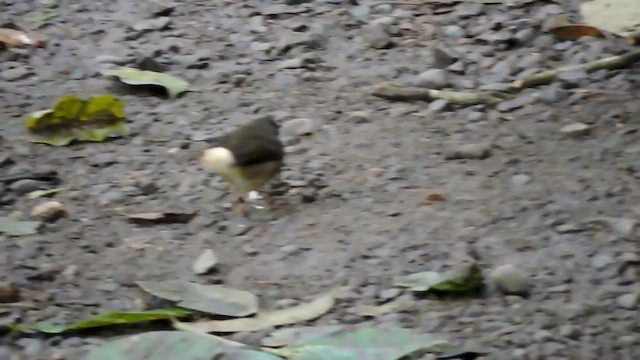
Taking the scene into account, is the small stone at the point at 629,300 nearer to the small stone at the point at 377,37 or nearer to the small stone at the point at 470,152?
the small stone at the point at 470,152

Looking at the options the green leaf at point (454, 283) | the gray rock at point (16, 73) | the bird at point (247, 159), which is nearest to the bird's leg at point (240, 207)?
the bird at point (247, 159)

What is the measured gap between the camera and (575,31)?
13.9 feet

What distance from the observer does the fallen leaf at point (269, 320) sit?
103 inches

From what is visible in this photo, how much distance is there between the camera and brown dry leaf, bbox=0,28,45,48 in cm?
445

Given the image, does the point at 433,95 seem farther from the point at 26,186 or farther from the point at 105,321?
the point at 105,321

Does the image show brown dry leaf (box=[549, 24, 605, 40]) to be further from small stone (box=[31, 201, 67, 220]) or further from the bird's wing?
small stone (box=[31, 201, 67, 220])

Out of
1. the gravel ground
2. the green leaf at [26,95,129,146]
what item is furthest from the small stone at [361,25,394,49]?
the green leaf at [26,95,129,146]

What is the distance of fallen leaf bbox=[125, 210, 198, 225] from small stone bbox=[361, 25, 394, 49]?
1405mm

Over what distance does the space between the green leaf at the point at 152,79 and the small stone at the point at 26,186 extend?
0.77 m

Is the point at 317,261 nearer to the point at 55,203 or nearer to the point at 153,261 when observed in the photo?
the point at 153,261

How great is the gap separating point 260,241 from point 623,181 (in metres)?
1.11

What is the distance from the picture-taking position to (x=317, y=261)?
293cm

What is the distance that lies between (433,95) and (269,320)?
148 centimetres

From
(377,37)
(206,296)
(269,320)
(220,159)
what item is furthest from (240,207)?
(377,37)
